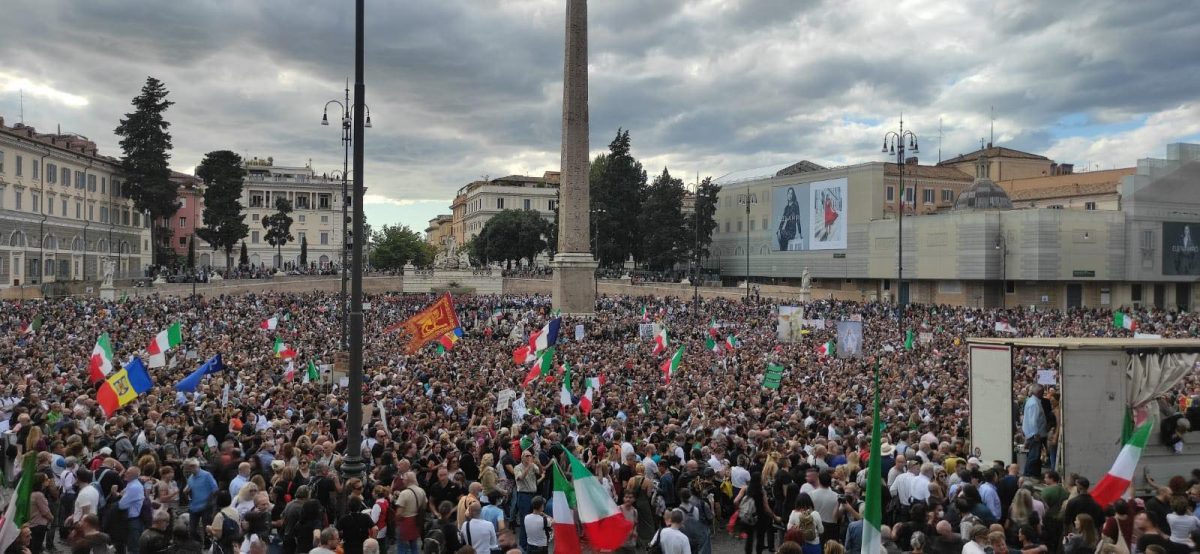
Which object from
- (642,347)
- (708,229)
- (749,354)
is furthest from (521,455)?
(708,229)

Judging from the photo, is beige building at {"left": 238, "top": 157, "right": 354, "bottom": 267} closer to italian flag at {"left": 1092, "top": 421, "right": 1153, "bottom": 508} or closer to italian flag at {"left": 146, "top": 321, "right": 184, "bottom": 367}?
italian flag at {"left": 146, "top": 321, "right": 184, "bottom": 367}

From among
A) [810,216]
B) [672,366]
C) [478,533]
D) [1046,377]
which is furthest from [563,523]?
[810,216]

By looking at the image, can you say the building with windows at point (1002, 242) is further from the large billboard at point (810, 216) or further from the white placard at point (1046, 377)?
the white placard at point (1046, 377)

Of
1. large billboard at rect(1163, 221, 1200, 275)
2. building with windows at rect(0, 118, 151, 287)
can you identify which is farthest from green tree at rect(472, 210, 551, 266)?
large billboard at rect(1163, 221, 1200, 275)

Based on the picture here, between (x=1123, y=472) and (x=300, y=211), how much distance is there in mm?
102910

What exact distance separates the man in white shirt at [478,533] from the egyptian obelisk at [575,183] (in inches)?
1458

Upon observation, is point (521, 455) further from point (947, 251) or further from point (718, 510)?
point (947, 251)

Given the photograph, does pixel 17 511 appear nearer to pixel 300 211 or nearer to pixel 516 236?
pixel 516 236

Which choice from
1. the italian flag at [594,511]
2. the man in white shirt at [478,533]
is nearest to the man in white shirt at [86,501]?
the man in white shirt at [478,533]

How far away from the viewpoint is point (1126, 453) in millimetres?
8648

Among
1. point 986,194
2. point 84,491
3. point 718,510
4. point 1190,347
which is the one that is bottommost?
point 718,510

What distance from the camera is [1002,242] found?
57.9m

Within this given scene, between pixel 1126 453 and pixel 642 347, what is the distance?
2119 centimetres

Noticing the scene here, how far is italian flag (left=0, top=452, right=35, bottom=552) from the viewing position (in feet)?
21.4
